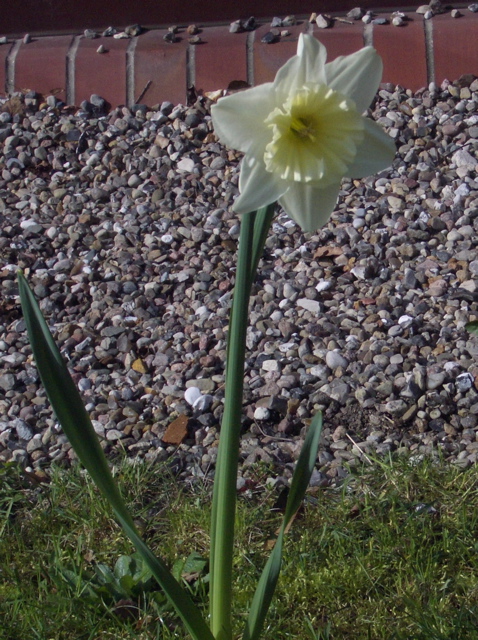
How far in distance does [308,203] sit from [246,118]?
0.44ft

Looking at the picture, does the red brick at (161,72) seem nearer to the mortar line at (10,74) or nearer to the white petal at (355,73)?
the mortar line at (10,74)

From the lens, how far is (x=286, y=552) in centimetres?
166

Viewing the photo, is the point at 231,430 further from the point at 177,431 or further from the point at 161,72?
the point at 161,72

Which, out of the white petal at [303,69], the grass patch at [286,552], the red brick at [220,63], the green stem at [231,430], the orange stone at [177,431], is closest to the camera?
the white petal at [303,69]

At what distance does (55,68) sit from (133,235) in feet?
3.84

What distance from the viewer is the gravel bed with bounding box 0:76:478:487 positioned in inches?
81.8

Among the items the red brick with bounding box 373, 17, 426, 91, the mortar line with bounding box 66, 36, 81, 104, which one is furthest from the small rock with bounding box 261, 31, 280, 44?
the mortar line with bounding box 66, 36, 81, 104

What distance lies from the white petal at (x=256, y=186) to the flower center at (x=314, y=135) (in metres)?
0.02

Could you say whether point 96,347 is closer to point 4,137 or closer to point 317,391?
point 317,391

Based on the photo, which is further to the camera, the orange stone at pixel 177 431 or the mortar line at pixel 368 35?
the mortar line at pixel 368 35

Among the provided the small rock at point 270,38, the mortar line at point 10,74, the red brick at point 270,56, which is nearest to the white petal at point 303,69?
the red brick at point 270,56

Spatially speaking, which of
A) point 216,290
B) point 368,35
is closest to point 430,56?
point 368,35

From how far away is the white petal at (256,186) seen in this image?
3.13 ft

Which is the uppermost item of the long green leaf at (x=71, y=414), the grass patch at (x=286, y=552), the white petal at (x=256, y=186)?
the white petal at (x=256, y=186)
